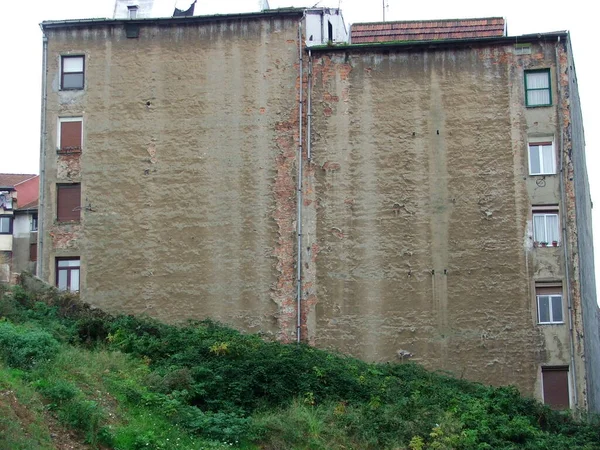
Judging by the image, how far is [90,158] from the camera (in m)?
40.5

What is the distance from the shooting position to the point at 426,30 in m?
42.0

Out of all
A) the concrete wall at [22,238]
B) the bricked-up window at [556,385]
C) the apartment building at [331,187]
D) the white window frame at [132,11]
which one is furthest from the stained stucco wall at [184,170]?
the concrete wall at [22,238]

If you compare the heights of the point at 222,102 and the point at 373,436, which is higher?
the point at 222,102

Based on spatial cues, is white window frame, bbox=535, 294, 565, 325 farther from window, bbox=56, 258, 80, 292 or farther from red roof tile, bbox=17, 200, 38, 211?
red roof tile, bbox=17, 200, 38, 211

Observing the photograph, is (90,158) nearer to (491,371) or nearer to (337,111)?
(337,111)

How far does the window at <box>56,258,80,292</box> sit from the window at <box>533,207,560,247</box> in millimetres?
17816

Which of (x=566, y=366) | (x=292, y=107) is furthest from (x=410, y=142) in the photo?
(x=566, y=366)

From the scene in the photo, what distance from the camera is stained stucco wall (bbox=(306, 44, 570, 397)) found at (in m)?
37.2

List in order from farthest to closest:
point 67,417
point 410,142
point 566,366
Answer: point 410,142 < point 566,366 < point 67,417

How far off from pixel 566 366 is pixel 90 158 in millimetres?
20091

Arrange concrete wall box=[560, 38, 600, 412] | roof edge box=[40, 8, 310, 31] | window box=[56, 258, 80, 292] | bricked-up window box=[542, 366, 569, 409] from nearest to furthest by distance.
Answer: bricked-up window box=[542, 366, 569, 409] < concrete wall box=[560, 38, 600, 412] < window box=[56, 258, 80, 292] < roof edge box=[40, 8, 310, 31]

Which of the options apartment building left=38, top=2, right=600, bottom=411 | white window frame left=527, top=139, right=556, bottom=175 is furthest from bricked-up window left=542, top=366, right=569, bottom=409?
white window frame left=527, top=139, right=556, bottom=175

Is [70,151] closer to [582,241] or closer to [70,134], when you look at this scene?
[70,134]

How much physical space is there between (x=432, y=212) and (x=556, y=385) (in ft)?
25.7
